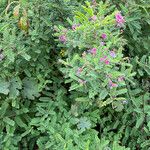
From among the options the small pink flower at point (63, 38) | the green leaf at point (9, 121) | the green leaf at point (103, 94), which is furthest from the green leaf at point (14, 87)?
the green leaf at point (103, 94)

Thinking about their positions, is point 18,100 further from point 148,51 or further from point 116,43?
point 148,51

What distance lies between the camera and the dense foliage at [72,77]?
6.68 ft

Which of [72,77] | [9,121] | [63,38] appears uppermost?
[63,38]

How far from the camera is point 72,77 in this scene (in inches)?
77.7

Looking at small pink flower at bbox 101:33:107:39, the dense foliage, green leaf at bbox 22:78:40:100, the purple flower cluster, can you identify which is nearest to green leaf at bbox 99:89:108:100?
the dense foliage

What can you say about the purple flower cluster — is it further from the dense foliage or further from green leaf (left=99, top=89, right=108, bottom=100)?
green leaf (left=99, top=89, right=108, bottom=100)

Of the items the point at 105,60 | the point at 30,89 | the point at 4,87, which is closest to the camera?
the point at 105,60

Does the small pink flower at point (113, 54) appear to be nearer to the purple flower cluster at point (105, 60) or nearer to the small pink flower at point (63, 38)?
the purple flower cluster at point (105, 60)

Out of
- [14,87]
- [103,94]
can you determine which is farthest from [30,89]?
[103,94]

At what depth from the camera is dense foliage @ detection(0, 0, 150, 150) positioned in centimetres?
204

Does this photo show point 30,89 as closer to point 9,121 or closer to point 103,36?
point 9,121

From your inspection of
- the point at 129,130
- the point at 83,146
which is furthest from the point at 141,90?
the point at 83,146

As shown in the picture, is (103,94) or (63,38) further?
(63,38)

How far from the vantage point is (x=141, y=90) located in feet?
8.04
